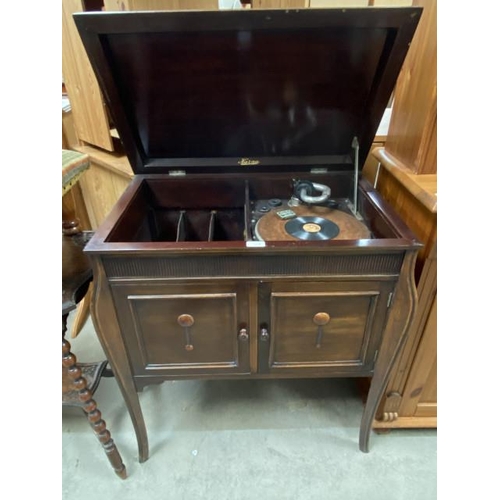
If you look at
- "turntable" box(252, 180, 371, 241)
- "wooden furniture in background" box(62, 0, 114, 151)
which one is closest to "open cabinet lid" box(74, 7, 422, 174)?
"turntable" box(252, 180, 371, 241)

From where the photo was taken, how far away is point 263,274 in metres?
0.80

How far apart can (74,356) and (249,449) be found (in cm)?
70

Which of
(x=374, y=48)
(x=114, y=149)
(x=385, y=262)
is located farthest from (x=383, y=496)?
(x=114, y=149)

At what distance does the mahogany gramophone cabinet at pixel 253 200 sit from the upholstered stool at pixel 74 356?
0.36 ft

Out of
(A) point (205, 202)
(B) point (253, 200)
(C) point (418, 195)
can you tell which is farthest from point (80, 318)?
(C) point (418, 195)

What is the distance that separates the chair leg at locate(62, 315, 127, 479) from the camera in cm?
92

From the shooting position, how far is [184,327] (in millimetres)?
874

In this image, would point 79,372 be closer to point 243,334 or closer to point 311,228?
point 243,334

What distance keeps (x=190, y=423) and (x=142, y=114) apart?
1.12 metres

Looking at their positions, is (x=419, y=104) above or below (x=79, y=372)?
above

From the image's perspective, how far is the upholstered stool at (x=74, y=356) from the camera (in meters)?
0.93

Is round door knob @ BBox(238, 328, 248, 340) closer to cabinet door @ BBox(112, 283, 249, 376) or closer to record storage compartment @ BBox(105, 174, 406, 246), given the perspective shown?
cabinet door @ BBox(112, 283, 249, 376)

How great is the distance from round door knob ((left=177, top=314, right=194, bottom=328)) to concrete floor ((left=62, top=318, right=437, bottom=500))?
62cm
